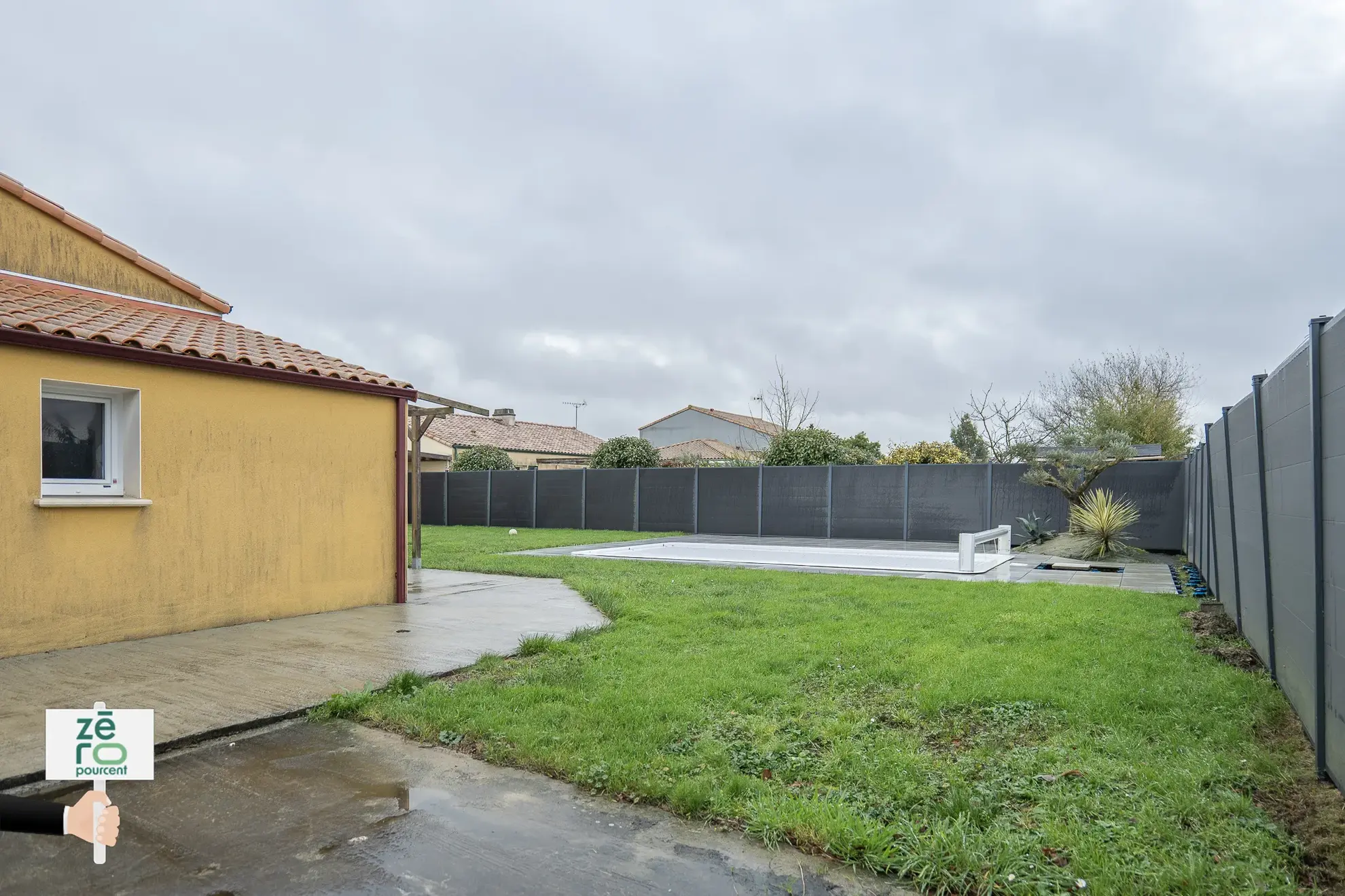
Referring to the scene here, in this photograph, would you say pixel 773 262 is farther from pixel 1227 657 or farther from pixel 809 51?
pixel 1227 657

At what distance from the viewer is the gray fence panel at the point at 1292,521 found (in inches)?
148

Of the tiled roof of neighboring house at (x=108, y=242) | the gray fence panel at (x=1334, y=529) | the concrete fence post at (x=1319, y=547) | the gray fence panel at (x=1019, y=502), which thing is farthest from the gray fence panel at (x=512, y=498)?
the gray fence panel at (x=1334, y=529)

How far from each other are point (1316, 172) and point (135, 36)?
21195 millimetres

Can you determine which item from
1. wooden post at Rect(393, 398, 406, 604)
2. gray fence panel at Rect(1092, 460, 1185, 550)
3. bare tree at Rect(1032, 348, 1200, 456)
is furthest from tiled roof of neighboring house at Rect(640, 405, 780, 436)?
wooden post at Rect(393, 398, 406, 604)

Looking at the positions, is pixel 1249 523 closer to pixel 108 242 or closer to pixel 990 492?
pixel 108 242

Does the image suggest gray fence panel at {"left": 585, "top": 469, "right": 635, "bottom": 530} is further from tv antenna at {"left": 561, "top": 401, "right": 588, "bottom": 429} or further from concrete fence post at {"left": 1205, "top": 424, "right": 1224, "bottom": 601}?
tv antenna at {"left": 561, "top": 401, "right": 588, "bottom": 429}

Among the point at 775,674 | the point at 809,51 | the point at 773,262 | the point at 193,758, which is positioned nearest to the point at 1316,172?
the point at 809,51

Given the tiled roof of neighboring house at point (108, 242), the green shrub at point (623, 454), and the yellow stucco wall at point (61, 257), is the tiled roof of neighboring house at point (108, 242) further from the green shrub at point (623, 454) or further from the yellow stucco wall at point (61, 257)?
the green shrub at point (623, 454)

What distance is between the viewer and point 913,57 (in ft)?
42.6

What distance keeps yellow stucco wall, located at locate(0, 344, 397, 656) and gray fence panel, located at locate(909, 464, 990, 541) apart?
14.3m

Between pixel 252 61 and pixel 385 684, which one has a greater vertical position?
pixel 252 61

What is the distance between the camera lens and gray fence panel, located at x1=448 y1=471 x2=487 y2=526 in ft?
85.0

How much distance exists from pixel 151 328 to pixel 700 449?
143 ft

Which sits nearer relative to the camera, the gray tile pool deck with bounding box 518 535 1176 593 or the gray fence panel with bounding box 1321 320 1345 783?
the gray fence panel with bounding box 1321 320 1345 783
